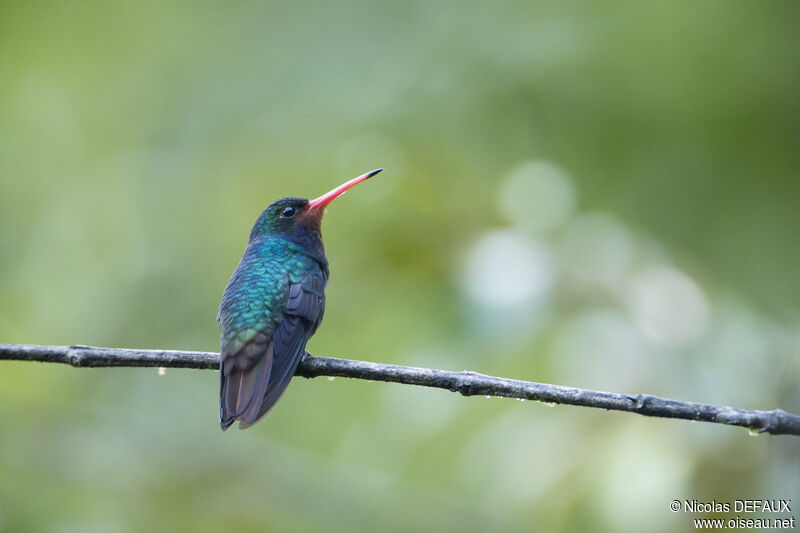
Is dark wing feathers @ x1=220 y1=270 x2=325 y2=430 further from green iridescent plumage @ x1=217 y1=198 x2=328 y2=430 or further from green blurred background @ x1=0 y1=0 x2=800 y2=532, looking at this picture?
green blurred background @ x1=0 y1=0 x2=800 y2=532

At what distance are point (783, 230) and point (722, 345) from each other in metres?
1.08

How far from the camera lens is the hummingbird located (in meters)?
3.26

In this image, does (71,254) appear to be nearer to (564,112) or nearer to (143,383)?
(143,383)

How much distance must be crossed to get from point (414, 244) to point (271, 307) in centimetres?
108

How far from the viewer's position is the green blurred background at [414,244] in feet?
11.9

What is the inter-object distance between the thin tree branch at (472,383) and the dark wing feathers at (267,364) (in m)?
0.11

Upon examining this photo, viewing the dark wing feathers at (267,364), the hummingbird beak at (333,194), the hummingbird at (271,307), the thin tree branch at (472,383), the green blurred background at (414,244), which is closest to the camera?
the thin tree branch at (472,383)

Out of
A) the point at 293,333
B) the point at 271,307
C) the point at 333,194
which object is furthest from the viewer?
the point at 333,194

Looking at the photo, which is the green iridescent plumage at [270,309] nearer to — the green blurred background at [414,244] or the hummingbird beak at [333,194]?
the hummingbird beak at [333,194]

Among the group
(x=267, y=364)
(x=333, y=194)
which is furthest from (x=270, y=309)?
(x=333, y=194)

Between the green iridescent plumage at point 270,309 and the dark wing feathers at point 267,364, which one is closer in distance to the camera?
the dark wing feathers at point 267,364

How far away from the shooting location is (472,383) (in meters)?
2.74

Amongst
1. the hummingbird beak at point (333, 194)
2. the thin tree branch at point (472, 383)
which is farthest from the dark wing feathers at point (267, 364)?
the hummingbird beak at point (333, 194)

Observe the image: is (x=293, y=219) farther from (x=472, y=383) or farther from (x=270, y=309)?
(x=472, y=383)
